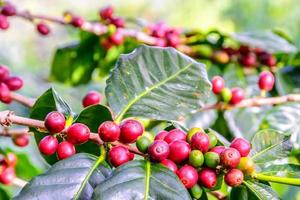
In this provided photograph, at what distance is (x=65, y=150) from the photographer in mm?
904

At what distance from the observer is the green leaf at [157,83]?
1.03 meters

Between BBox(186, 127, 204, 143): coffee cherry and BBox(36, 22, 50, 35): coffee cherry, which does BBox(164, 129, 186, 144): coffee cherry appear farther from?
BBox(36, 22, 50, 35): coffee cherry

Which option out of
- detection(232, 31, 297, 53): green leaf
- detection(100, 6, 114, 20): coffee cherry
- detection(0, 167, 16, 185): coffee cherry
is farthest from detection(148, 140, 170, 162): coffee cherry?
detection(100, 6, 114, 20): coffee cherry

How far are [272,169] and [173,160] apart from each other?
0.57 ft

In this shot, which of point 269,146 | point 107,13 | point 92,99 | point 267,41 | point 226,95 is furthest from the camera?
point 107,13

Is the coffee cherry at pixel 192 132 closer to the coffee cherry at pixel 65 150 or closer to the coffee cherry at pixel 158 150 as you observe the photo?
the coffee cherry at pixel 158 150

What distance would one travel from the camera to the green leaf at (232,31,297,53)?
170 centimetres

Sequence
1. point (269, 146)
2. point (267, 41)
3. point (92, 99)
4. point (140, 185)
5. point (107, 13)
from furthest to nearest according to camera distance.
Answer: point (107, 13), point (267, 41), point (92, 99), point (269, 146), point (140, 185)

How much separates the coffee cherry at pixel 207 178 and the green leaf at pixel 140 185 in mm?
53

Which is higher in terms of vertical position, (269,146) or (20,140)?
(269,146)

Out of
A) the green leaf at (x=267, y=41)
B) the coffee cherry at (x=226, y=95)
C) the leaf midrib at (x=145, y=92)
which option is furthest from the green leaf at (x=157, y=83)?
the green leaf at (x=267, y=41)

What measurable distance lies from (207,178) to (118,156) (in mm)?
142

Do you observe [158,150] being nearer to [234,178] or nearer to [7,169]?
[234,178]

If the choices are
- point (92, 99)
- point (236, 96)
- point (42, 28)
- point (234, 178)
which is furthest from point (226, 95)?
point (42, 28)
